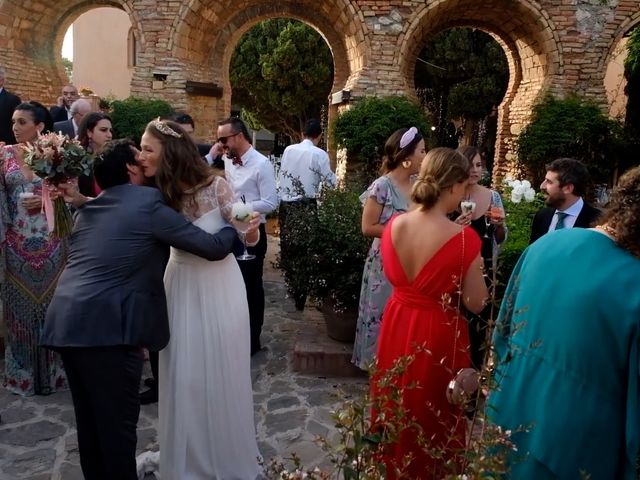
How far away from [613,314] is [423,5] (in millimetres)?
10283

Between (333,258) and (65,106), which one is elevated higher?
(65,106)

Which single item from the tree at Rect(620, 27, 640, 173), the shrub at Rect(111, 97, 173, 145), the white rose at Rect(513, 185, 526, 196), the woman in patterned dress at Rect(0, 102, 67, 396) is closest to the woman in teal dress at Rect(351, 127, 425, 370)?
the white rose at Rect(513, 185, 526, 196)

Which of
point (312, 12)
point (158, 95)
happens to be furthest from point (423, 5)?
point (158, 95)

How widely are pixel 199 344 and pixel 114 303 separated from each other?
24.7 inches

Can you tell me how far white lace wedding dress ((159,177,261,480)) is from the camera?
10.2ft

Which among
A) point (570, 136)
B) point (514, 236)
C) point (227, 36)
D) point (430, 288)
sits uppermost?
point (227, 36)

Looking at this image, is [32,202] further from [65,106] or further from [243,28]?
[243,28]

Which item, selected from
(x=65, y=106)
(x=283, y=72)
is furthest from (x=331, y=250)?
(x=283, y=72)

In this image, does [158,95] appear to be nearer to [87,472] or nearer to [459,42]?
[87,472]

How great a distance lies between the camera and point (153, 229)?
8.95 feet

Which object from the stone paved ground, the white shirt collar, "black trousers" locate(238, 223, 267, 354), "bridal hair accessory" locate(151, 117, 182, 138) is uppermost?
"bridal hair accessory" locate(151, 117, 182, 138)

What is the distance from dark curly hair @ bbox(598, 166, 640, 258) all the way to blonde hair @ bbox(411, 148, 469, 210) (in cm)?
94

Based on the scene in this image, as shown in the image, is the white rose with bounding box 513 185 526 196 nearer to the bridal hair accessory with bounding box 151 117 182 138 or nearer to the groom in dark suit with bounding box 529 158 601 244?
the groom in dark suit with bounding box 529 158 601 244

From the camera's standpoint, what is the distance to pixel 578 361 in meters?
1.90
